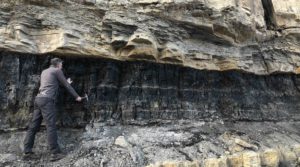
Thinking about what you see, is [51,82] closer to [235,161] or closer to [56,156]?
[56,156]

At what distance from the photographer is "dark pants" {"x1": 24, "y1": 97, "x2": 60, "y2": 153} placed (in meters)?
6.54

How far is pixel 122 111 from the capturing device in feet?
25.8

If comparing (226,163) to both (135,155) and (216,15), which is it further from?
(216,15)

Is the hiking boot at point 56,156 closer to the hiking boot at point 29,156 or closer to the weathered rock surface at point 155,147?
the weathered rock surface at point 155,147

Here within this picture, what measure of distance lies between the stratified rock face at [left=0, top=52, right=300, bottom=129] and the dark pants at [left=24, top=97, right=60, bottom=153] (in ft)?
2.66

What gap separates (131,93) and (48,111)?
205 centimetres

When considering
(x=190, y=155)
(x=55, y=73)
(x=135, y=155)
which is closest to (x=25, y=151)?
(x=55, y=73)

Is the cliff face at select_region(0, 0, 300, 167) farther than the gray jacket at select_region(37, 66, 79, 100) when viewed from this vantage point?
Yes

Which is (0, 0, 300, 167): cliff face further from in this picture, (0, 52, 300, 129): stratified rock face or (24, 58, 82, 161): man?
(24, 58, 82, 161): man

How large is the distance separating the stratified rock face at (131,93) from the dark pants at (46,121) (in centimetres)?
81

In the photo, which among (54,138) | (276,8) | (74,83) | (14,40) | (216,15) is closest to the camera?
(54,138)

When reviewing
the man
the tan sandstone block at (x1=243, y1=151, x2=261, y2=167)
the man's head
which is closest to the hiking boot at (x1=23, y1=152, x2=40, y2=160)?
the man

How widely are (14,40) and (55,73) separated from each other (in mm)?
1226

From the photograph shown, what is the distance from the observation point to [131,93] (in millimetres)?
8031
